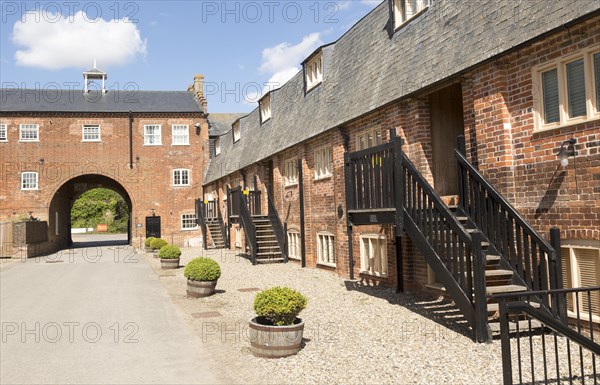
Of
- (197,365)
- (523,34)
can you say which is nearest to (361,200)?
(523,34)

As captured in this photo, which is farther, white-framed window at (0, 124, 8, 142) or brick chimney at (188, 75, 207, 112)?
brick chimney at (188, 75, 207, 112)

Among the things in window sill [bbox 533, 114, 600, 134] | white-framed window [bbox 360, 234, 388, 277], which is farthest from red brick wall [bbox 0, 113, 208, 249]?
window sill [bbox 533, 114, 600, 134]

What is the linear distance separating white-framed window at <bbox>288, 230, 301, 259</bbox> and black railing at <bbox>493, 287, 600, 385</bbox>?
12.8m

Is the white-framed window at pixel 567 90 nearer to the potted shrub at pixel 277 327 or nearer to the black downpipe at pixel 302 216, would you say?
the potted shrub at pixel 277 327

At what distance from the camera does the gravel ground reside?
6.55m

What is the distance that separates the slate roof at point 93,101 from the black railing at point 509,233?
32289 mm

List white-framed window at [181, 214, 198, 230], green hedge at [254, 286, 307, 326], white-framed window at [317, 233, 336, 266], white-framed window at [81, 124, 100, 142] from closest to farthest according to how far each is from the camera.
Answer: green hedge at [254, 286, 307, 326] → white-framed window at [317, 233, 336, 266] → white-framed window at [81, 124, 100, 142] → white-framed window at [181, 214, 198, 230]

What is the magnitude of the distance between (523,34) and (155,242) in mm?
25056

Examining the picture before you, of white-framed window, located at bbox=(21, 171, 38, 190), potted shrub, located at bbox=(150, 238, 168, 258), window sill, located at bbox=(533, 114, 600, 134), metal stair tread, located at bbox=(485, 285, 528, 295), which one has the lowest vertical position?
potted shrub, located at bbox=(150, 238, 168, 258)

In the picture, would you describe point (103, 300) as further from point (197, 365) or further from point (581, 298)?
point (581, 298)

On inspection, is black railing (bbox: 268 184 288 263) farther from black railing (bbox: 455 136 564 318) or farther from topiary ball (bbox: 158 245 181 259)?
black railing (bbox: 455 136 564 318)

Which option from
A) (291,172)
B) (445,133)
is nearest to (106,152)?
(291,172)

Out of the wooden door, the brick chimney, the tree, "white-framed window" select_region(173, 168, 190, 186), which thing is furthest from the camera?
the tree

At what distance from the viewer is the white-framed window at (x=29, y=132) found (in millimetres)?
35747
